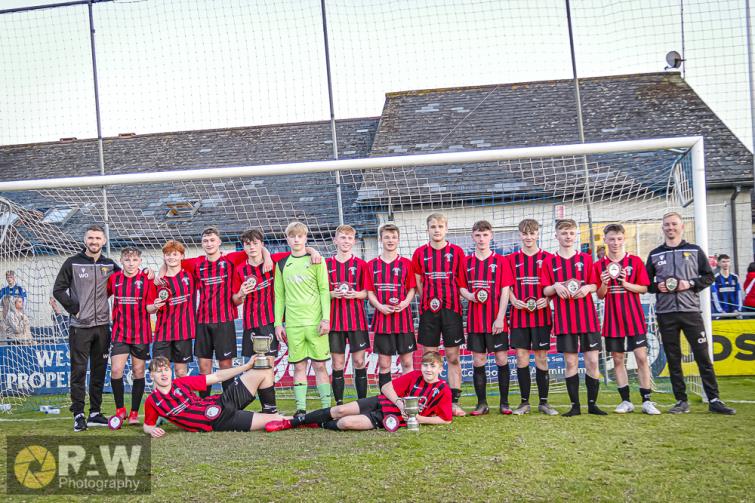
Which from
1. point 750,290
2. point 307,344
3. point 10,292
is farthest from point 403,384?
point 750,290

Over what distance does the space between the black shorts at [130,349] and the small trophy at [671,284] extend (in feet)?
14.7

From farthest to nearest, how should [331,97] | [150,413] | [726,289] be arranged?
[726,289] < [331,97] < [150,413]

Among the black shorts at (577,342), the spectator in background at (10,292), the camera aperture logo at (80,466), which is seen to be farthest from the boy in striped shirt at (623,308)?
the spectator in background at (10,292)

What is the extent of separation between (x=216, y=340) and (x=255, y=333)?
353 mm

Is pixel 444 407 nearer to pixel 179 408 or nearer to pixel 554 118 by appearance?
pixel 179 408

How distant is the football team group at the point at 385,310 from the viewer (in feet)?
19.1

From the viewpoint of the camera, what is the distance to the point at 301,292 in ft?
19.5

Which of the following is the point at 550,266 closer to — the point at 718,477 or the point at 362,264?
the point at 362,264

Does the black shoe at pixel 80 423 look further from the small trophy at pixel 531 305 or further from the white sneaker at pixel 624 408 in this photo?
the white sneaker at pixel 624 408

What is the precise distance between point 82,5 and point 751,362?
9.05 meters

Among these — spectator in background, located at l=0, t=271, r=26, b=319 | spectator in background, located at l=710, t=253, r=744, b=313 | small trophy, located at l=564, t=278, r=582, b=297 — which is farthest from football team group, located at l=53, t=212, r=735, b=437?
spectator in background, located at l=710, t=253, r=744, b=313

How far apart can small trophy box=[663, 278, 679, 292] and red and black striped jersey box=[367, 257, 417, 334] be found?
2.09 m

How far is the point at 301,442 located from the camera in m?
4.76

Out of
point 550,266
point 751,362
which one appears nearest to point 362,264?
point 550,266
